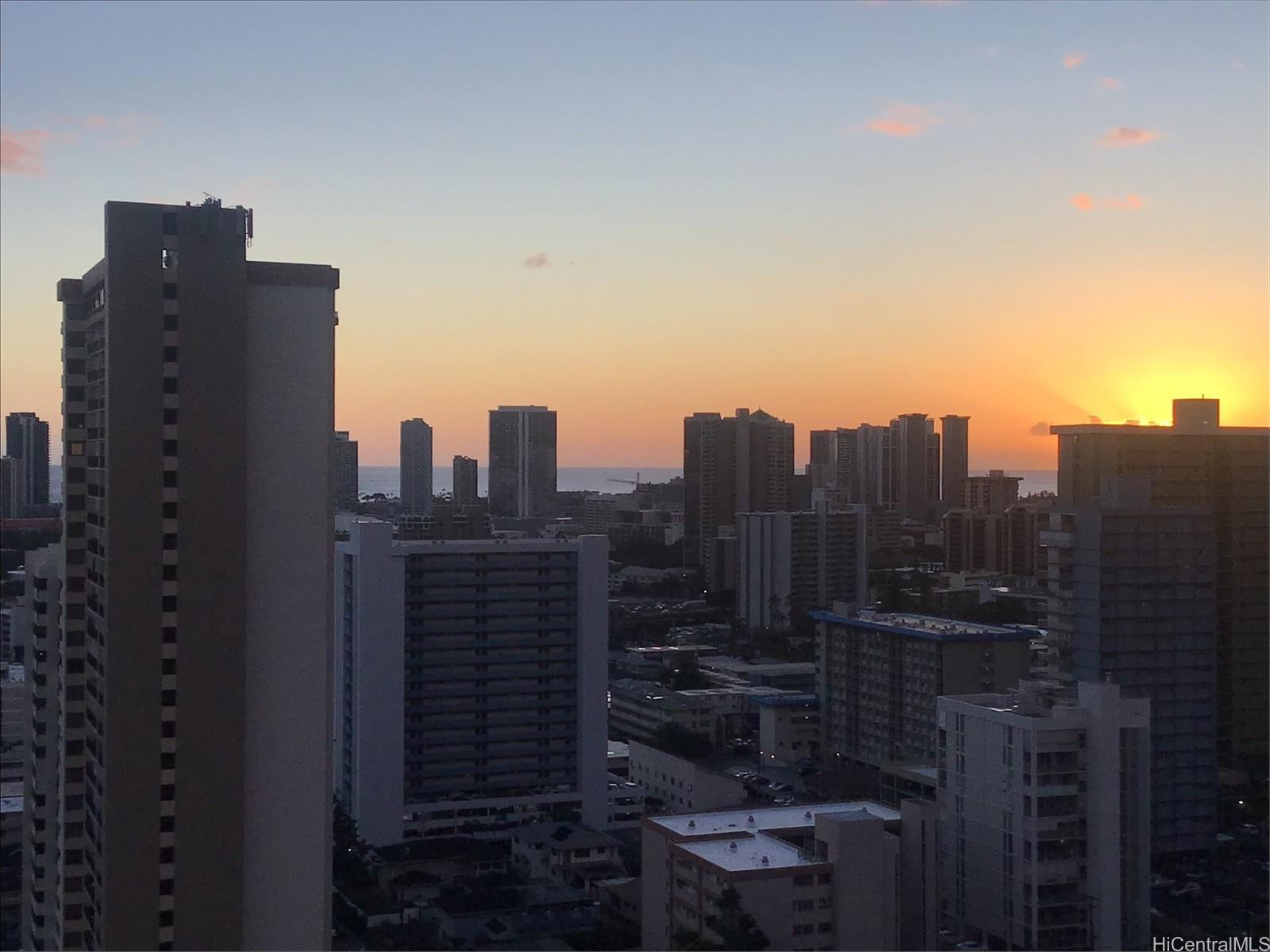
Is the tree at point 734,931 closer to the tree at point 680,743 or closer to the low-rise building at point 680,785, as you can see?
the low-rise building at point 680,785

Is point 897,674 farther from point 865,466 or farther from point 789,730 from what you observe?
point 865,466

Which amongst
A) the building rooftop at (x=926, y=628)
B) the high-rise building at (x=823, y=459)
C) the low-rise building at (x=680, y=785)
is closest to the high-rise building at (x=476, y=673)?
the low-rise building at (x=680, y=785)

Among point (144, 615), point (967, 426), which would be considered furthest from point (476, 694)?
point (967, 426)

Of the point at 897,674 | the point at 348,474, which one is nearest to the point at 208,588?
the point at 897,674

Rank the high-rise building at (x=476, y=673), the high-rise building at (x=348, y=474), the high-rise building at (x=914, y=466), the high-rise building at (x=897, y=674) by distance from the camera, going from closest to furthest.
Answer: the high-rise building at (x=476, y=673), the high-rise building at (x=897, y=674), the high-rise building at (x=348, y=474), the high-rise building at (x=914, y=466)

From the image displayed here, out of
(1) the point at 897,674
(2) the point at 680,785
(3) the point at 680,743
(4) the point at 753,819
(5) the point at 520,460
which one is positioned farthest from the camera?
(5) the point at 520,460

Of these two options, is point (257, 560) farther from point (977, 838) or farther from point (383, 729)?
point (383, 729)

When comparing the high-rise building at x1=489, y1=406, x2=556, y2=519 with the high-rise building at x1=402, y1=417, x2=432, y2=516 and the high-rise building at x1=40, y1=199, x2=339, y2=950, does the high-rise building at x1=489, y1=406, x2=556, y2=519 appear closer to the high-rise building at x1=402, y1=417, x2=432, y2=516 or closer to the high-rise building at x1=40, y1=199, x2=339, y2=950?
the high-rise building at x1=402, y1=417, x2=432, y2=516
